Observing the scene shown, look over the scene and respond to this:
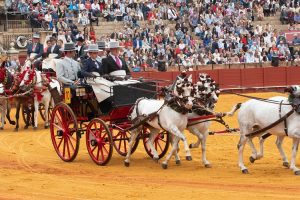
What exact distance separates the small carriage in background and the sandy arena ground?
0.26 metres

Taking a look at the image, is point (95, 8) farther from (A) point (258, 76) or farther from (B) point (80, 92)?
(B) point (80, 92)

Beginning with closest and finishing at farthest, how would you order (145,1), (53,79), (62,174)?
(62,174) → (53,79) → (145,1)

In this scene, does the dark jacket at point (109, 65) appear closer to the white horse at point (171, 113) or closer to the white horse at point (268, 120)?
the white horse at point (171, 113)

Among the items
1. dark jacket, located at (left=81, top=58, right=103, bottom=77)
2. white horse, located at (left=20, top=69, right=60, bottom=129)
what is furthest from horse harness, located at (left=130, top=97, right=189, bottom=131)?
white horse, located at (left=20, top=69, right=60, bottom=129)

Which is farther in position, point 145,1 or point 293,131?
point 145,1

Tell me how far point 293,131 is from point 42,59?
9.87 meters

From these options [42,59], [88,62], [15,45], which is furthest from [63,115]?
[15,45]

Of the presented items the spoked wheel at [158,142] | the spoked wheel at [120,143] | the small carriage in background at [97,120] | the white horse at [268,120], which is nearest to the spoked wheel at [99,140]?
the small carriage in background at [97,120]

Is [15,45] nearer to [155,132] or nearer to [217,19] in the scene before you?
[217,19]

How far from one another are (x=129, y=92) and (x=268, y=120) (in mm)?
2687

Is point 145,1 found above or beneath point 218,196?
above

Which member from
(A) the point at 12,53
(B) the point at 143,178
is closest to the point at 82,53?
(B) the point at 143,178

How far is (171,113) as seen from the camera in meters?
13.6

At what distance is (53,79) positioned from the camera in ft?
66.0
